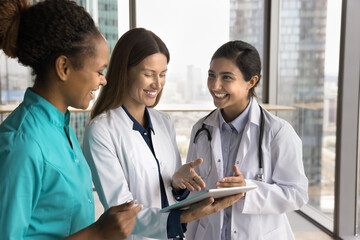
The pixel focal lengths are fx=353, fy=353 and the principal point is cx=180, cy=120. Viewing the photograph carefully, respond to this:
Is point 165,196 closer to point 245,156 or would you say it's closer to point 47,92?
point 245,156

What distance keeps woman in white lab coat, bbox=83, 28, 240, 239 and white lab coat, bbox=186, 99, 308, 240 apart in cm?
20

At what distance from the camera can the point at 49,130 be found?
820 mm

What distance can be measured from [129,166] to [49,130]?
1.68 feet

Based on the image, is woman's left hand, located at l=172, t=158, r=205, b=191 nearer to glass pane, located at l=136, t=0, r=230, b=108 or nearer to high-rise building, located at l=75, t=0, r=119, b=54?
glass pane, located at l=136, t=0, r=230, b=108

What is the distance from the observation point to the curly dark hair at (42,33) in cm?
80

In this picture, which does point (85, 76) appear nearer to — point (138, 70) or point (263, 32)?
point (138, 70)

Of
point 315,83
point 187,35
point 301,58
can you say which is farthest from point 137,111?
point 187,35

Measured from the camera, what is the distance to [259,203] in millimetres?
1379

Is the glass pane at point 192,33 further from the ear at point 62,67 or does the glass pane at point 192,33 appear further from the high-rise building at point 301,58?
the ear at point 62,67

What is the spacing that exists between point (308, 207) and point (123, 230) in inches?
118

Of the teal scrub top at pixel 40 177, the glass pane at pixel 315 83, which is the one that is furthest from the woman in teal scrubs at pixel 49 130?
the glass pane at pixel 315 83

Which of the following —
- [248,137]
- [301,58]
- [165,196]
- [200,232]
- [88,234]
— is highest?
[301,58]

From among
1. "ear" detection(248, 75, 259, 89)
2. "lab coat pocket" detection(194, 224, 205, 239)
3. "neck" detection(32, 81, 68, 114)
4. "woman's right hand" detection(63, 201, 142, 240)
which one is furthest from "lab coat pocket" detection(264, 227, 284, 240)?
"neck" detection(32, 81, 68, 114)

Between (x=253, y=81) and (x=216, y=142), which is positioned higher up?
(x=253, y=81)
